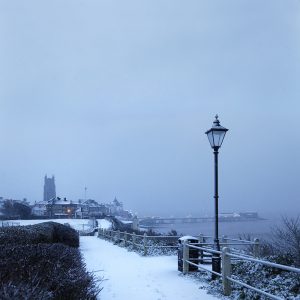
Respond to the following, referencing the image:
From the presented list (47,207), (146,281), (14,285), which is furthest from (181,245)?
(47,207)

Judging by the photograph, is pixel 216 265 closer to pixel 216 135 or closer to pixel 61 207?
pixel 216 135

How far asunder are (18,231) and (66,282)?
8212 mm

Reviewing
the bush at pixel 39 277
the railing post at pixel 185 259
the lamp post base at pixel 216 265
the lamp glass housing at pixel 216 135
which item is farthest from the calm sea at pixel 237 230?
the bush at pixel 39 277

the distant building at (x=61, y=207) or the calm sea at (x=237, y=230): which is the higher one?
the distant building at (x=61, y=207)

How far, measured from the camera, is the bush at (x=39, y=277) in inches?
187

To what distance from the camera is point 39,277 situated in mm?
5781

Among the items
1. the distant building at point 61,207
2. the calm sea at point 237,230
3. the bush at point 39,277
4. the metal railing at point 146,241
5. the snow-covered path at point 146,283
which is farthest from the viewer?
the distant building at point 61,207

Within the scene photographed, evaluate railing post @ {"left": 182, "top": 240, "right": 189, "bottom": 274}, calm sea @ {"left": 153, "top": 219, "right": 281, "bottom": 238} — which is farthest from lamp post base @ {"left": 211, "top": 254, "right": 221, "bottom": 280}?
calm sea @ {"left": 153, "top": 219, "right": 281, "bottom": 238}

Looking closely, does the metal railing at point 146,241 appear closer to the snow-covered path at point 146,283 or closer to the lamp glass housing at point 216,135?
the snow-covered path at point 146,283

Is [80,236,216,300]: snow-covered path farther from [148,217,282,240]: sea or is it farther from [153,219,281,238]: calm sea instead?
[153,219,281,238]: calm sea

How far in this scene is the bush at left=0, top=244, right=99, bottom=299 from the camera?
476cm

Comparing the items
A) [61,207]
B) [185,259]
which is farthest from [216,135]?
[61,207]

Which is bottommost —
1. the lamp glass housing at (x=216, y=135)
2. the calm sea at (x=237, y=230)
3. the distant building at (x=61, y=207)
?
the calm sea at (x=237, y=230)

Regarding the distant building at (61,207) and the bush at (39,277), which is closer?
the bush at (39,277)
